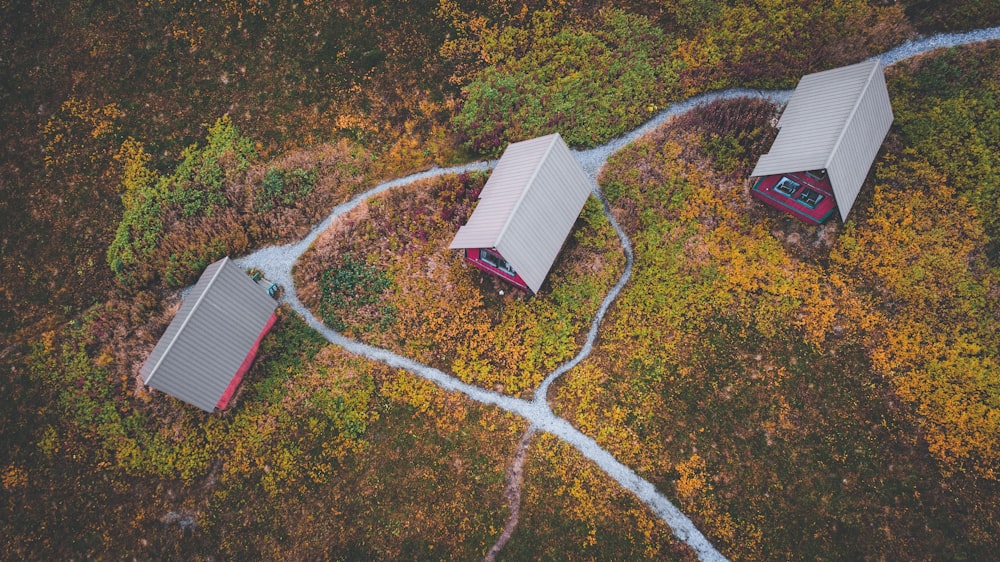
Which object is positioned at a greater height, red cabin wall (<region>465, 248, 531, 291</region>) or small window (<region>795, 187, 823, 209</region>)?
red cabin wall (<region>465, 248, 531, 291</region>)

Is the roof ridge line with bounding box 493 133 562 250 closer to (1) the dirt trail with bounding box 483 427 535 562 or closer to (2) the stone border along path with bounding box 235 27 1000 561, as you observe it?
(2) the stone border along path with bounding box 235 27 1000 561

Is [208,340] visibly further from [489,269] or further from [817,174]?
[817,174]

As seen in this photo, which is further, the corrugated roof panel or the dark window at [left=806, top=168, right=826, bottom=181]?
the corrugated roof panel

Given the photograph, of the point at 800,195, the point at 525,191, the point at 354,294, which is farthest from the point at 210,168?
the point at 800,195

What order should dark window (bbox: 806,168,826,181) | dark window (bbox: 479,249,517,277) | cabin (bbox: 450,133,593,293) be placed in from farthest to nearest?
dark window (bbox: 479,249,517,277) → cabin (bbox: 450,133,593,293) → dark window (bbox: 806,168,826,181)

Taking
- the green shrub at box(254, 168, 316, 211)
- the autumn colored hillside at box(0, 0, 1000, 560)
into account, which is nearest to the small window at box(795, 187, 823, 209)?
the autumn colored hillside at box(0, 0, 1000, 560)

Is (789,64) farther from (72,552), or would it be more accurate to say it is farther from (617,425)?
(72,552)

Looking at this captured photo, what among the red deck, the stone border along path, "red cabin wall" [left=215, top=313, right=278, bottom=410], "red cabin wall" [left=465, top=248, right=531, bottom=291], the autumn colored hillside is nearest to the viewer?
the red deck

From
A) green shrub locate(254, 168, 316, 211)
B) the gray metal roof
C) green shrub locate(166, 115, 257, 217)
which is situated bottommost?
the gray metal roof
